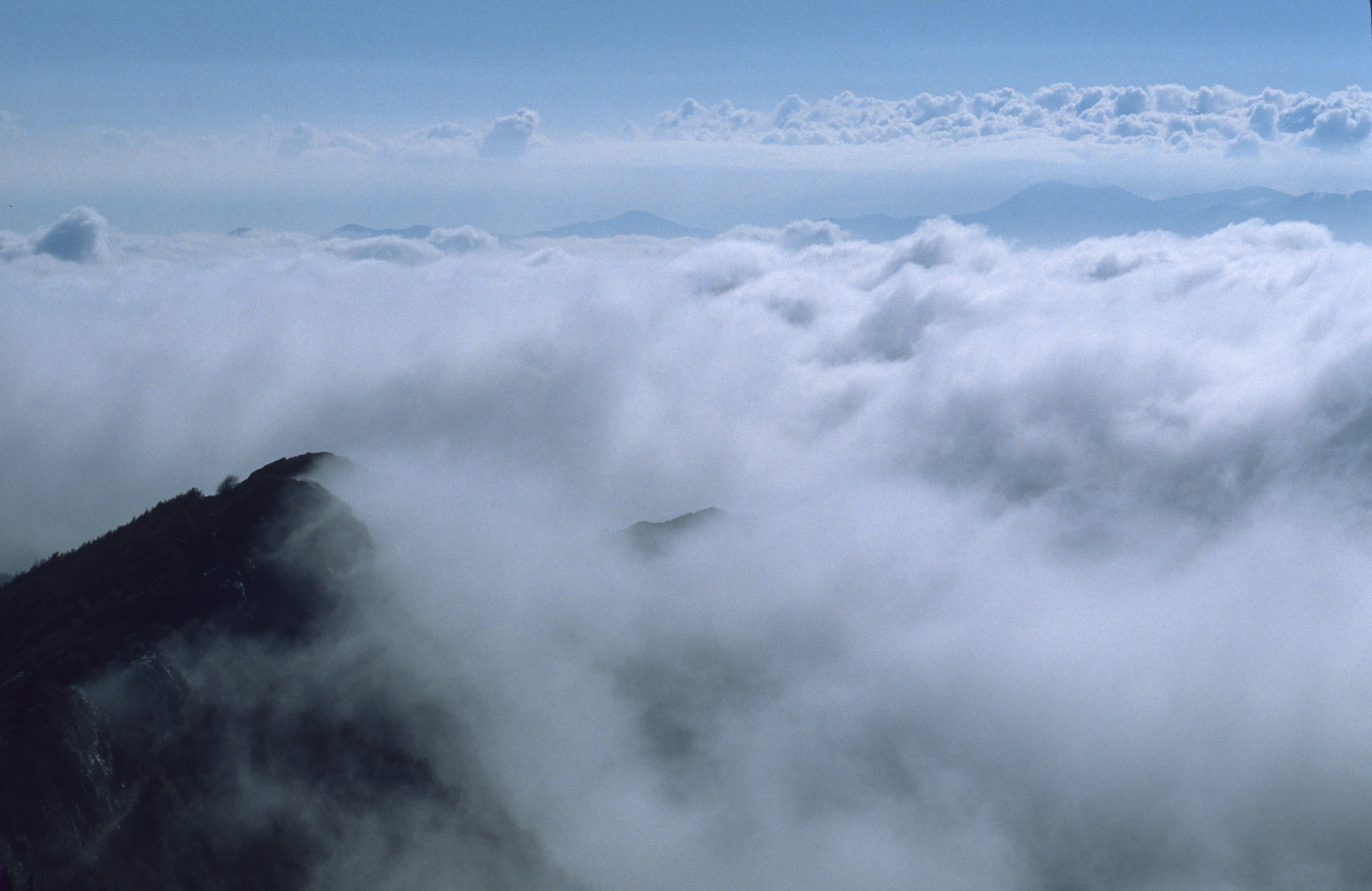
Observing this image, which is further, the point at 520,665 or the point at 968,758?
the point at 968,758

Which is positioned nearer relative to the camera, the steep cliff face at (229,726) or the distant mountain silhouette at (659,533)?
the steep cliff face at (229,726)

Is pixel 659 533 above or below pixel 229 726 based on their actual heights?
below

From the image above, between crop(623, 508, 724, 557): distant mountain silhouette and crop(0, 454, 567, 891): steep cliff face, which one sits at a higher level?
crop(0, 454, 567, 891): steep cliff face

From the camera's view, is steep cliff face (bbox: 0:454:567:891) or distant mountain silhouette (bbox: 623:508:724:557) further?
distant mountain silhouette (bbox: 623:508:724:557)

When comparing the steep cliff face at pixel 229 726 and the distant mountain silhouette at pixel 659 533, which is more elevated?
the steep cliff face at pixel 229 726

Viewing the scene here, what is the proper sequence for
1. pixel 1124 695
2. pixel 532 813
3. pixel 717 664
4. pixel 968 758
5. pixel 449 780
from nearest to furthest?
pixel 449 780
pixel 532 813
pixel 717 664
pixel 968 758
pixel 1124 695

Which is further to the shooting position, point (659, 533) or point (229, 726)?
point (659, 533)

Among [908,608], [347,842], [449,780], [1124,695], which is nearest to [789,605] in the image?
[908,608]

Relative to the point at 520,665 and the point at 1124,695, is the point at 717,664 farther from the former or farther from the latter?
the point at 1124,695
